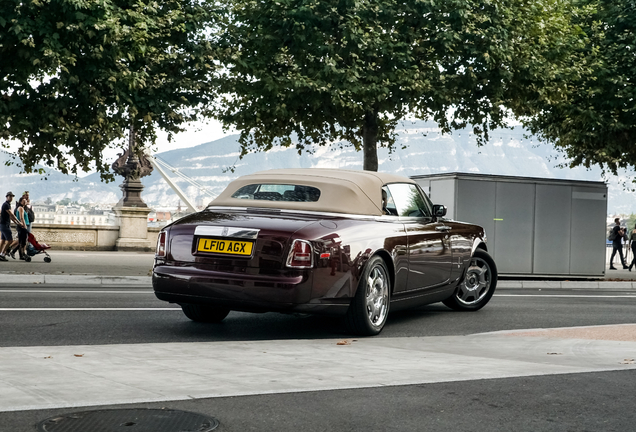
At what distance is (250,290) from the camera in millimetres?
7555

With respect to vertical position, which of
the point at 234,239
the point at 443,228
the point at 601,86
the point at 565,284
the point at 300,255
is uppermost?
the point at 601,86

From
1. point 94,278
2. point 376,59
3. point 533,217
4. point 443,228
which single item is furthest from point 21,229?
point 443,228

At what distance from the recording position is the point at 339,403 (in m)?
4.96

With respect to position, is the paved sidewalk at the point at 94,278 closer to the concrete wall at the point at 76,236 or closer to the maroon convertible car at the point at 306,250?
the maroon convertible car at the point at 306,250

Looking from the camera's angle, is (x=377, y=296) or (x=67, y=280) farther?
(x=67, y=280)

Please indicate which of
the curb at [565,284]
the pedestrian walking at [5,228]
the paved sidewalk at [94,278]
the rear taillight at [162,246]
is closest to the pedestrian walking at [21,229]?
the pedestrian walking at [5,228]

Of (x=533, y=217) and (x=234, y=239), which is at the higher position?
(x=533, y=217)

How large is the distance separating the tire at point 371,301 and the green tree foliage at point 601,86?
16.8m

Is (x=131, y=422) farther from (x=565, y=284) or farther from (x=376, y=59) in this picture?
(x=376, y=59)

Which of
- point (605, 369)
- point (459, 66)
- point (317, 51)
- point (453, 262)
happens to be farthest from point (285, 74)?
point (605, 369)

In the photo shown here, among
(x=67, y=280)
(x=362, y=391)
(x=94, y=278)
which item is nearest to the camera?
(x=362, y=391)

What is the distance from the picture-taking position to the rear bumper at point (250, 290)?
7520 mm

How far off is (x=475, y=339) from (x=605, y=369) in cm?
180

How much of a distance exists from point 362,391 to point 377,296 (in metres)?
3.04
